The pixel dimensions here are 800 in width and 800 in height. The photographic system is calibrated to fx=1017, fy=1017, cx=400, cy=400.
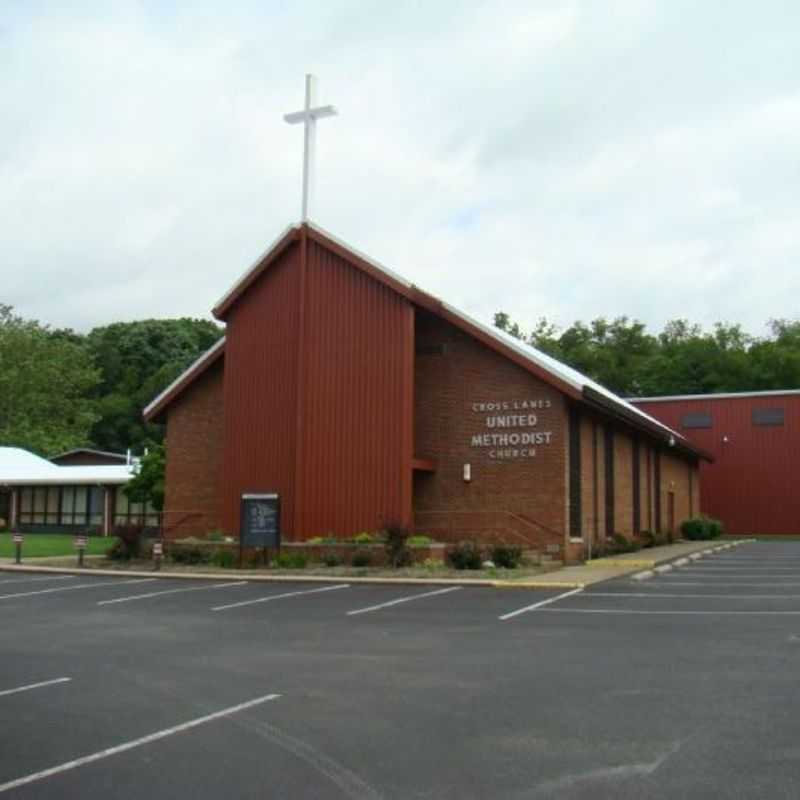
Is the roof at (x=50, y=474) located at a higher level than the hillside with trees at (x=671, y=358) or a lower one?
lower

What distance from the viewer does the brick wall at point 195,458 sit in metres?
30.5

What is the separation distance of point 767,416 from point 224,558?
30.8 meters

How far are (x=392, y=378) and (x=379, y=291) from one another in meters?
2.37

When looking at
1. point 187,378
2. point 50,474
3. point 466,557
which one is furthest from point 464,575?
point 50,474

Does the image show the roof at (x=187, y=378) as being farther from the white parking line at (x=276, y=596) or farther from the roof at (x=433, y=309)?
the white parking line at (x=276, y=596)

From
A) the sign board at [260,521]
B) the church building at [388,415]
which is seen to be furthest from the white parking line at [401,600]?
the sign board at [260,521]

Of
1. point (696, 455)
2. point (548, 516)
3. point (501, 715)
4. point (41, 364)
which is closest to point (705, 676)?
point (501, 715)

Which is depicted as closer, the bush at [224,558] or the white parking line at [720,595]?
the white parking line at [720,595]

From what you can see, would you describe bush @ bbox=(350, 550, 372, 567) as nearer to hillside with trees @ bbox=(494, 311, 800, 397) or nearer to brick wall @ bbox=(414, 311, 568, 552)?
brick wall @ bbox=(414, 311, 568, 552)

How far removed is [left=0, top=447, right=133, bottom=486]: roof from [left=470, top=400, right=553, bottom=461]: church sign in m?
19.9

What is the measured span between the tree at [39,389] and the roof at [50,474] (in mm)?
14739

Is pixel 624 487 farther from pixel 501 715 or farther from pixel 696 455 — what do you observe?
pixel 501 715

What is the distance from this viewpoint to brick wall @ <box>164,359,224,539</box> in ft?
100

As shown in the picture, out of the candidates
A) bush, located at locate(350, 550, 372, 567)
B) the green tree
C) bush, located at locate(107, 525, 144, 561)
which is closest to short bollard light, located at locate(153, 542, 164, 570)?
bush, located at locate(107, 525, 144, 561)
